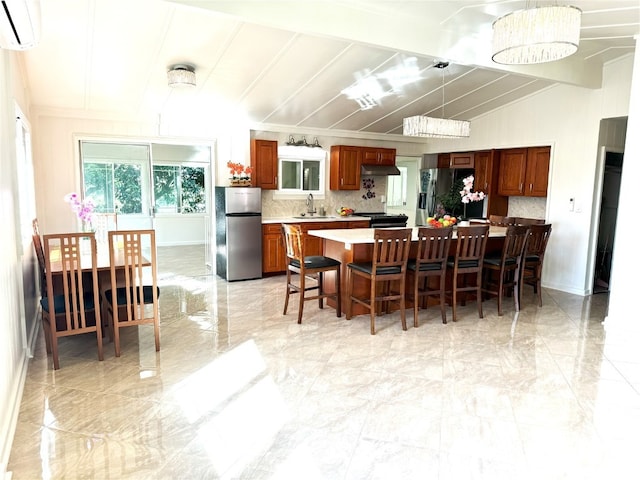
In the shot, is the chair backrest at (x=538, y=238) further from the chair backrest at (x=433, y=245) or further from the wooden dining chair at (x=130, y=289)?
the wooden dining chair at (x=130, y=289)

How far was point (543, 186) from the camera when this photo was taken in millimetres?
6223

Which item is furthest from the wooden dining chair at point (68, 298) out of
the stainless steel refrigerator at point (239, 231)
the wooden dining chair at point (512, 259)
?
the wooden dining chair at point (512, 259)

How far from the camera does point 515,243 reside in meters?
4.77

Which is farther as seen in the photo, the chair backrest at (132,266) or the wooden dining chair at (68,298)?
the chair backrest at (132,266)

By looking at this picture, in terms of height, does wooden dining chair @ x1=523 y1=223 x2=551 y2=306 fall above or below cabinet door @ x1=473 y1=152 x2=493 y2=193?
below

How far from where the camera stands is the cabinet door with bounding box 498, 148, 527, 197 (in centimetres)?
649

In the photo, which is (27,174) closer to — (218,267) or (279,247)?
(218,267)

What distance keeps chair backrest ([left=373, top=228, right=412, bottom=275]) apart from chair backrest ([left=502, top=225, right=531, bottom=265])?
1267 mm

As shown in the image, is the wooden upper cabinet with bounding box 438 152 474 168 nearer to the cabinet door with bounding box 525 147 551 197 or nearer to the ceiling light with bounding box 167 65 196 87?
the cabinet door with bounding box 525 147 551 197

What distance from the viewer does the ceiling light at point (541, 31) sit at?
2.68 meters

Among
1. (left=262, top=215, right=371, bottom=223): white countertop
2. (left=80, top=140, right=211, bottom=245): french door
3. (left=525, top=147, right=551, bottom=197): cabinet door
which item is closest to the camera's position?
(left=525, top=147, right=551, bottom=197): cabinet door

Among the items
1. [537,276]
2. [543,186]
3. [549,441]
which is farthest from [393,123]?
[549,441]

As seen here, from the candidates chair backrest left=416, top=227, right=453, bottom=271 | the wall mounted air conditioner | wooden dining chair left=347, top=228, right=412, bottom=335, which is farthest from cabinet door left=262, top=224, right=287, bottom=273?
the wall mounted air conditioner

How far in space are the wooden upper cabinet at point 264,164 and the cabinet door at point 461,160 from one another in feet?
10.4
